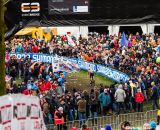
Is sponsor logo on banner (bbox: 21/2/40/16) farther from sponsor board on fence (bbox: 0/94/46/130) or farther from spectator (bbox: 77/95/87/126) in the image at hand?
spectator (bbox: 77/95/87/126)

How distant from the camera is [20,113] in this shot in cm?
470

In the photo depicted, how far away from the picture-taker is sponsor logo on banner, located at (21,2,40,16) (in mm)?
7449

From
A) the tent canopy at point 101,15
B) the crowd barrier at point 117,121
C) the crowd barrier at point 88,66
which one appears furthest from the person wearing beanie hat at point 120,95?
the tent canopy at point 101,15

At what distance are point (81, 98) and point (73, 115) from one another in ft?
2.29

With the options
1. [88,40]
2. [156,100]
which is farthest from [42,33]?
[156,100]

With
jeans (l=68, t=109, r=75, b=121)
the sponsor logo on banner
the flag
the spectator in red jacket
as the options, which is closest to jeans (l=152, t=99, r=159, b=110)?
the spectator in red jacket

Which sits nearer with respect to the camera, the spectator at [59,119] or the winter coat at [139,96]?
the spectator at [59,119]

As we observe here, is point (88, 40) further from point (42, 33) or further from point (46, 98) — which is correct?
point (46, 98)

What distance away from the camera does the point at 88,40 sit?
3300 cm

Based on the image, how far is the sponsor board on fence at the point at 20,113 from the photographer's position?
457 centimetres

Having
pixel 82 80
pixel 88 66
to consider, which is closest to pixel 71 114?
pixel 88 66

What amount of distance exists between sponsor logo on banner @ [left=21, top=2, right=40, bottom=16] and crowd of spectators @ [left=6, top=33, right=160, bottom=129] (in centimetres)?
894

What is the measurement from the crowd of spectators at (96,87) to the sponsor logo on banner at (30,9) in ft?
29.3

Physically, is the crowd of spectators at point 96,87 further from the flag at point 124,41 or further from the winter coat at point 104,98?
the flag at point 124,41
